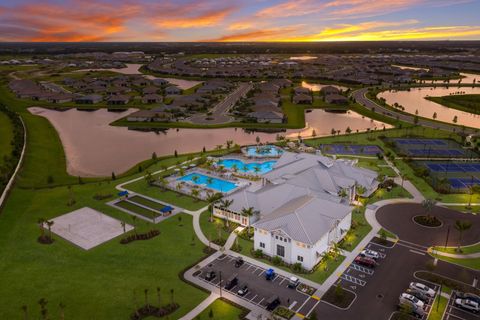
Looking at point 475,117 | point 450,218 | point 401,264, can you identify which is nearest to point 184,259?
point 401,264

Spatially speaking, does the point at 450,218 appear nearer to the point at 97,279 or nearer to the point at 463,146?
the point at 463,146

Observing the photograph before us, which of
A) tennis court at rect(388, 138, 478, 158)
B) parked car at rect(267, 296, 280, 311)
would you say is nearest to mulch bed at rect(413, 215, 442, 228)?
parked car at rect(267, 296, 280, 311)

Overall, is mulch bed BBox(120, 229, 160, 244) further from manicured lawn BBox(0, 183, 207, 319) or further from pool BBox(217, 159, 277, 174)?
pool BBox(217, 159, 277, 174)

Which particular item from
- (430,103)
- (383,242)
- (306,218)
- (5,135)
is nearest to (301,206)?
(306,218)

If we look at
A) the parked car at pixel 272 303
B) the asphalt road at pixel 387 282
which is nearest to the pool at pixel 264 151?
the asphalt road at pixel 387 282

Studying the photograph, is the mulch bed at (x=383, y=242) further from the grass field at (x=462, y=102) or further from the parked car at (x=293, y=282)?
the grass field at (x=462, y=102)
